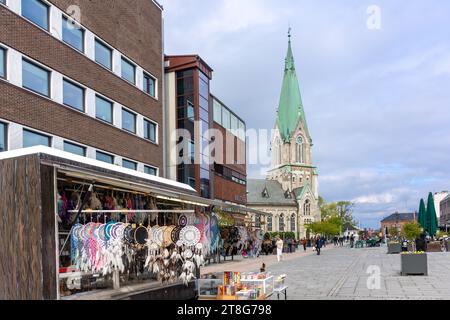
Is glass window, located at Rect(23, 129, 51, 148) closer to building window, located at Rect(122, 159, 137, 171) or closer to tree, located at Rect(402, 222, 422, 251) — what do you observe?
building window, located at Rect(122, 159, 137, 171)

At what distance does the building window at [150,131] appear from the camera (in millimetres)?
36956

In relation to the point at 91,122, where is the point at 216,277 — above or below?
below

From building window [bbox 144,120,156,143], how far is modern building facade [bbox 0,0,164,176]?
7cm

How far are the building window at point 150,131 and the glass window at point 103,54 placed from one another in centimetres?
589

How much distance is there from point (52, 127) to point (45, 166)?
58.5ft

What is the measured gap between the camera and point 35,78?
979 inches

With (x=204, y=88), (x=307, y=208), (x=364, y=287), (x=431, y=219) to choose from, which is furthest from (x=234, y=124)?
(x=307, y=208)

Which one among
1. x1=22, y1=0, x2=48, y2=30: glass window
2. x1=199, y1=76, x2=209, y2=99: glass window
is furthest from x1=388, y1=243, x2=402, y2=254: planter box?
x1=22, y1=0, x2=48, y2=30: glass window

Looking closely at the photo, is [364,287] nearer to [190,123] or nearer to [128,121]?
[128,121]

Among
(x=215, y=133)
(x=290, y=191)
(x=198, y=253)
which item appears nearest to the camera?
(x=198, y=253)

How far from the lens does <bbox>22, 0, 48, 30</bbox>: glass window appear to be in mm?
24234
